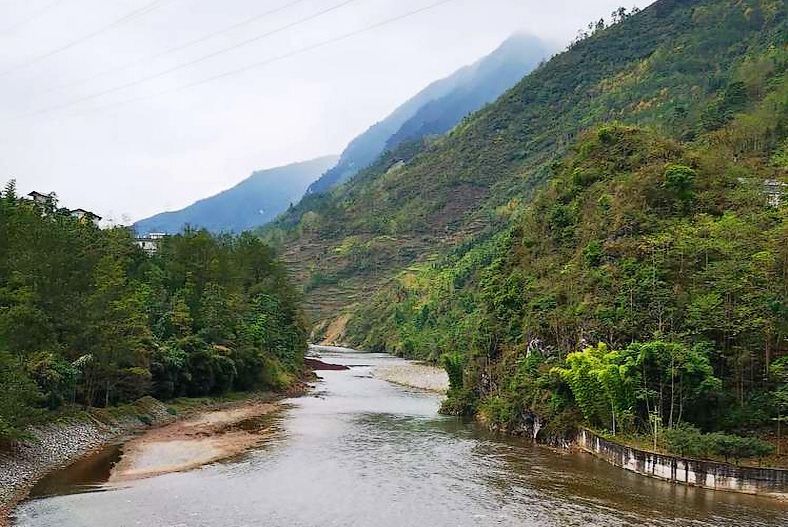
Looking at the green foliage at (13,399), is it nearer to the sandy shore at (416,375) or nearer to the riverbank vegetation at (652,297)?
the riverbank vegetation at (652,297)

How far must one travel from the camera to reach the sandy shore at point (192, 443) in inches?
1316

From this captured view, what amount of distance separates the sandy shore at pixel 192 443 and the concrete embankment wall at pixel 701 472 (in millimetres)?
19068

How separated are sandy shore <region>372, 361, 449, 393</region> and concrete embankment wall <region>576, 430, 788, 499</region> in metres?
34.8

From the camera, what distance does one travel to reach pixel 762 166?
51531 mm

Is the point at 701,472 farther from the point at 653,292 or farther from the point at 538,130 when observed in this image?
the point at 538,130

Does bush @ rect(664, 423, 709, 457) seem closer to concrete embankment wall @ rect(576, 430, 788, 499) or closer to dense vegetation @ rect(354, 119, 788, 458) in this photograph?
dense vegetation @ rect(354, 119, 788, 458)

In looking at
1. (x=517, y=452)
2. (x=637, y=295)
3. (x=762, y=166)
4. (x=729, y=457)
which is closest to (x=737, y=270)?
(x=637, y=295)

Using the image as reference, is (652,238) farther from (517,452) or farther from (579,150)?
(579,150)

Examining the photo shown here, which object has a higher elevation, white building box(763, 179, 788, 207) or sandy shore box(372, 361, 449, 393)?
white building box(763, 179, 788, 207)

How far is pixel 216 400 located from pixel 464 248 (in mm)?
87130

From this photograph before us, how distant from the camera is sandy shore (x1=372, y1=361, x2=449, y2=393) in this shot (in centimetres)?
7392

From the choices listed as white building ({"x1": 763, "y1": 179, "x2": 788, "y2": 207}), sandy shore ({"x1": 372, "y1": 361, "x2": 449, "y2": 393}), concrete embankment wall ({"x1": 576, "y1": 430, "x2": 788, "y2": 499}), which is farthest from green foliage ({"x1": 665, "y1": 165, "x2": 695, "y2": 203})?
sandy shore ({"x1": 372, "y1": 361, "x2": 449, "y2": 393})

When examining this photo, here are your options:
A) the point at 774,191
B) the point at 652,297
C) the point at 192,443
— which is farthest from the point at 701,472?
the point at 192,443

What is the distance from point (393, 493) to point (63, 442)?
60.1ft
